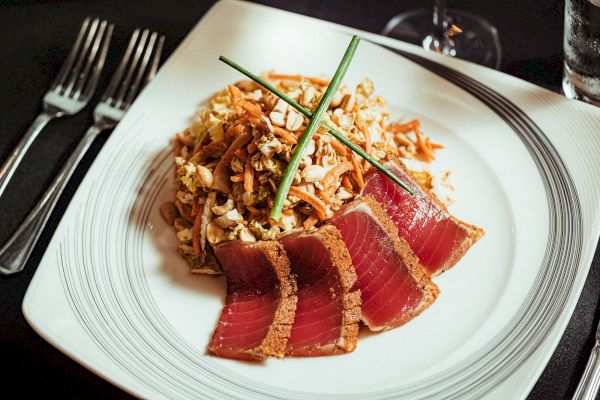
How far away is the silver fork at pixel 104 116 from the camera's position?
3816 millimetres

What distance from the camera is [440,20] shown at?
15.3ft

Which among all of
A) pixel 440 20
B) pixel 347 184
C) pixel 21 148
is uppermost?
pixel 440 20

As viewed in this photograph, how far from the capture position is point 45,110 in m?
4.47

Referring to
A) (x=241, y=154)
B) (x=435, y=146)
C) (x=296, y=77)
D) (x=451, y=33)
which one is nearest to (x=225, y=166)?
(x=241, y=154)

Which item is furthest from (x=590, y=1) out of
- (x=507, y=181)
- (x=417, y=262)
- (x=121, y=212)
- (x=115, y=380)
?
(x=115, y=380)

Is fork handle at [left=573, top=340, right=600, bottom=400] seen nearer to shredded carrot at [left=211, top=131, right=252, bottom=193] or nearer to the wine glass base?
shredded carrot at [left=211, top=131, right=252, bottom=193]

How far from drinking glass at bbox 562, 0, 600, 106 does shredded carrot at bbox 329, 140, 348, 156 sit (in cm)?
140

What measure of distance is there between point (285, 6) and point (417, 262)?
242cm

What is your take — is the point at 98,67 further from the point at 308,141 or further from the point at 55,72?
the point at 308,141

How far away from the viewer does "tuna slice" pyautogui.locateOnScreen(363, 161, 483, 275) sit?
11.2 ft

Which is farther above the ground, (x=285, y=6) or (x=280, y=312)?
(x=285, y=6)

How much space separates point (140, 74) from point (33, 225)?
1.14 meters

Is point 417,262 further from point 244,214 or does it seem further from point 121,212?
point 121,212

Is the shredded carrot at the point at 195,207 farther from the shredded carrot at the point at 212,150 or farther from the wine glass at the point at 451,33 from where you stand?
the wine glass at the point at 451,33
